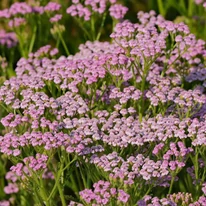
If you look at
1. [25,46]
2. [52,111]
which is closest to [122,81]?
[52,111]

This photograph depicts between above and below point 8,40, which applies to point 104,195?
below

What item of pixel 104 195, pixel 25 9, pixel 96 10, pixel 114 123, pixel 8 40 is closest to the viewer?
pixel 104 195

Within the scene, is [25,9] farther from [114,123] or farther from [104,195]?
[104,195]

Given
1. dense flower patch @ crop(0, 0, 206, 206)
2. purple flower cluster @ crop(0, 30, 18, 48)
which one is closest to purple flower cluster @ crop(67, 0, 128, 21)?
dense flower patch @ crop(0, 0, 206, 206)

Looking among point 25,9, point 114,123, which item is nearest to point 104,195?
point 114,123

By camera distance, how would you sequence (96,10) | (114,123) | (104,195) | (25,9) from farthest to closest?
(25,9) → (96,10) → (114,123) → (104,195)

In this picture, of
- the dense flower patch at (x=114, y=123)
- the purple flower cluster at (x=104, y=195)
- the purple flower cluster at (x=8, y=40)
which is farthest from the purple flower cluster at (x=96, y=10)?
the purple flower cluster at (x=104, y=195)

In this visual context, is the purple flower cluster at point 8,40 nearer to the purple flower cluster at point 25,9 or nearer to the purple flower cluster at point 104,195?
the purple flower cluster at point 25,9

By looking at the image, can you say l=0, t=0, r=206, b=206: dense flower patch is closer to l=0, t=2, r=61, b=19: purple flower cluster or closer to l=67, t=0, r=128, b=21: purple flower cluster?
l=67, t=0, r=128, b=21: purple flower cluster

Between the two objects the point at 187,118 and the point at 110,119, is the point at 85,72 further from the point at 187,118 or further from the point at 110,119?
the point at 187,118
